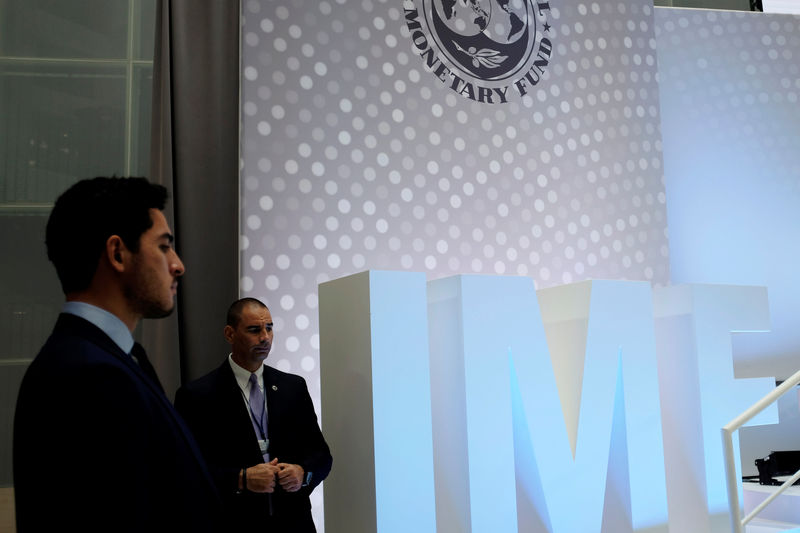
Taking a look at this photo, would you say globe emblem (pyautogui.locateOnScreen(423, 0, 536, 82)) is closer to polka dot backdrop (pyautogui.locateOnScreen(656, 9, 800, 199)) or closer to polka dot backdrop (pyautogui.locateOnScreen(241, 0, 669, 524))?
polka dot backdrop (pyautogui.locateOnScreen(241, 0, 669, 524))

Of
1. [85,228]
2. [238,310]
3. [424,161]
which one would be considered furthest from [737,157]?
[85,228]

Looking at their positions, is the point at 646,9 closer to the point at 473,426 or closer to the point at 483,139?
the point at 483,139

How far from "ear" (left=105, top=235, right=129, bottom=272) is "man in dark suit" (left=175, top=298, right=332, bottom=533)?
132 centimetres

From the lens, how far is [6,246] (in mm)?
4012

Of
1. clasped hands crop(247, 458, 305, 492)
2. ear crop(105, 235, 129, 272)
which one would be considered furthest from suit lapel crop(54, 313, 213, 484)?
clasped hands crop(247, 458, 305, 492)

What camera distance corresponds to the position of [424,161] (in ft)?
14.0

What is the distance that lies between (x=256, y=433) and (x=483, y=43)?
280 cm

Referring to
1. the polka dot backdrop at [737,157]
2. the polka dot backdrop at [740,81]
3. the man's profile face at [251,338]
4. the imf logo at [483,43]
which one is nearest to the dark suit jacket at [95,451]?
the man's profile face at [251,338]

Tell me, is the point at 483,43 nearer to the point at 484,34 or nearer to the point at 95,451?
the point at 484,34

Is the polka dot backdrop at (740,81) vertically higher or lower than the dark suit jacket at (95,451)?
higher

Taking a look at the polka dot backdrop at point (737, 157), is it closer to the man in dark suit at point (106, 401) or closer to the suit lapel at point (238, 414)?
the suit lapel at point (238, 414)

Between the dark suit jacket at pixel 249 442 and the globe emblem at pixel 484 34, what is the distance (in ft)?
8.14

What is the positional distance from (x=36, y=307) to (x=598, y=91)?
11.5 ft

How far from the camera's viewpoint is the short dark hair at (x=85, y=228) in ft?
4.18
